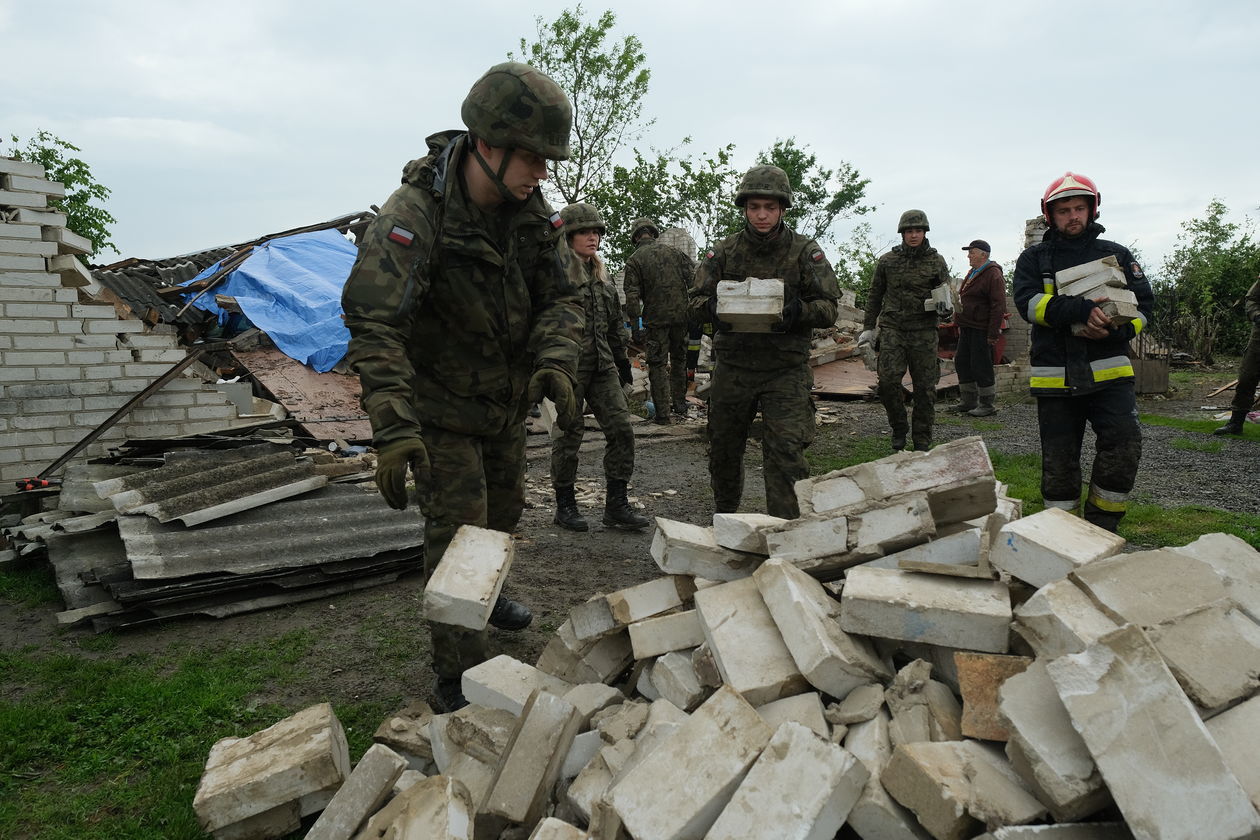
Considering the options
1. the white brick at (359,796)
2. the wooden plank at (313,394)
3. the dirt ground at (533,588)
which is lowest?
the dirt ground at (533,588)

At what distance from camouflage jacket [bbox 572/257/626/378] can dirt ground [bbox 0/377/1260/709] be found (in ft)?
4.15

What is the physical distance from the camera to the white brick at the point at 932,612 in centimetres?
228

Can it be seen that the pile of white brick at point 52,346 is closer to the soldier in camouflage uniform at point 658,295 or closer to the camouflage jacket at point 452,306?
the camouflage jacket at point 452,306

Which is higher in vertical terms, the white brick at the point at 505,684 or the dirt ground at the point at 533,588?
the white brick at the point at 505,684

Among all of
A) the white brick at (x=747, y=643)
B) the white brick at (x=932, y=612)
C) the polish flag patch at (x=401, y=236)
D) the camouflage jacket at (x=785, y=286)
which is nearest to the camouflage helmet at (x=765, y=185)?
the camouflage jacket at (x=785, y=286)

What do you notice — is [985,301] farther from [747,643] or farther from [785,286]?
[747,643]

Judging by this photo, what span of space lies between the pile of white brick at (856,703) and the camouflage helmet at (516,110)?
1468 millimetres

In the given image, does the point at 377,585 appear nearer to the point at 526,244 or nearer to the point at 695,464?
the point at 526,244

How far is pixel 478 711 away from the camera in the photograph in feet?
8.52

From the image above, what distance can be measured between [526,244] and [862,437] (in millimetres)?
6860

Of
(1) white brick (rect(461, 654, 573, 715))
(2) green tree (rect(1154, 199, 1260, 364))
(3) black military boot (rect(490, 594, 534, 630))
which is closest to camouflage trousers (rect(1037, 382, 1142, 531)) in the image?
(3) black military boot (rect(490, 594, 534, 630))

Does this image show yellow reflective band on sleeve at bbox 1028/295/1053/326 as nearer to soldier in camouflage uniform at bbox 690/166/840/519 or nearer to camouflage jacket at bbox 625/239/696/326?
soldier in camouflage uniform at bbox 690/166/840/519

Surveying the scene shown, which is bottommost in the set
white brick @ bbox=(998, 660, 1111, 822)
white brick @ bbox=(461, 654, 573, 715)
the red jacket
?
white brick @ bbox=(461, 654, 573, 715)

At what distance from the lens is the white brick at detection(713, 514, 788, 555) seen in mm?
2928
